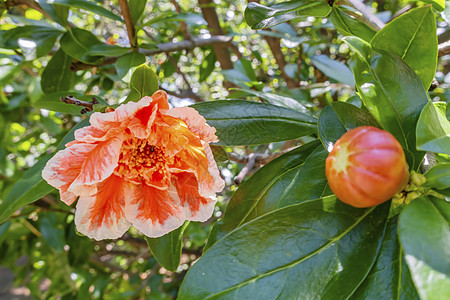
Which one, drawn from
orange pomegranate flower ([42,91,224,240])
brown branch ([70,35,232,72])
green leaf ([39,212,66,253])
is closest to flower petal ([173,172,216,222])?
orange pomegranate flower ([42,91,224,240])

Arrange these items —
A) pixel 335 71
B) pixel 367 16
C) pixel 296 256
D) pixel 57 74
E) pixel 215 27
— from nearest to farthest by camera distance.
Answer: pixel 296 256 < pixel 367 16 < pixel 57 74 < pixel 335 71 < pixel 215 27

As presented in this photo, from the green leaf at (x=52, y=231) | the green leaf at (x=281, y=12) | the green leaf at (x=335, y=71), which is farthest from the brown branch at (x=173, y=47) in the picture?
the green leaf at (x=52, y=231)

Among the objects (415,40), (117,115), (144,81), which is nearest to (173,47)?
(144,81)

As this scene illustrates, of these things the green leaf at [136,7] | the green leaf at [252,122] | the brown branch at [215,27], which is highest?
the green leaf at [136,7]

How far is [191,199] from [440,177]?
392 millimetres

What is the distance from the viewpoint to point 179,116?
597 millimetres

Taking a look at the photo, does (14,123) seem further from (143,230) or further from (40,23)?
(143,230)

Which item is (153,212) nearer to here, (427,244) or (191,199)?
(191,199)

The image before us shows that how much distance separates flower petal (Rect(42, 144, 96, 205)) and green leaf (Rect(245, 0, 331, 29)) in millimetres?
361

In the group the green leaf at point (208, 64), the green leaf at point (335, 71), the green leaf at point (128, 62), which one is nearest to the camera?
the green leaf at point (128, 62)

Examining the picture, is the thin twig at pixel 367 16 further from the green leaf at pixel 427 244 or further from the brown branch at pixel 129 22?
the brown branch at pixel 129 22

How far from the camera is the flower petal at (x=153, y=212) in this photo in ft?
2.11

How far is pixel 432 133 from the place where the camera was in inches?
18.2

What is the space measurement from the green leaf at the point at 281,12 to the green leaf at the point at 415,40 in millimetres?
157
